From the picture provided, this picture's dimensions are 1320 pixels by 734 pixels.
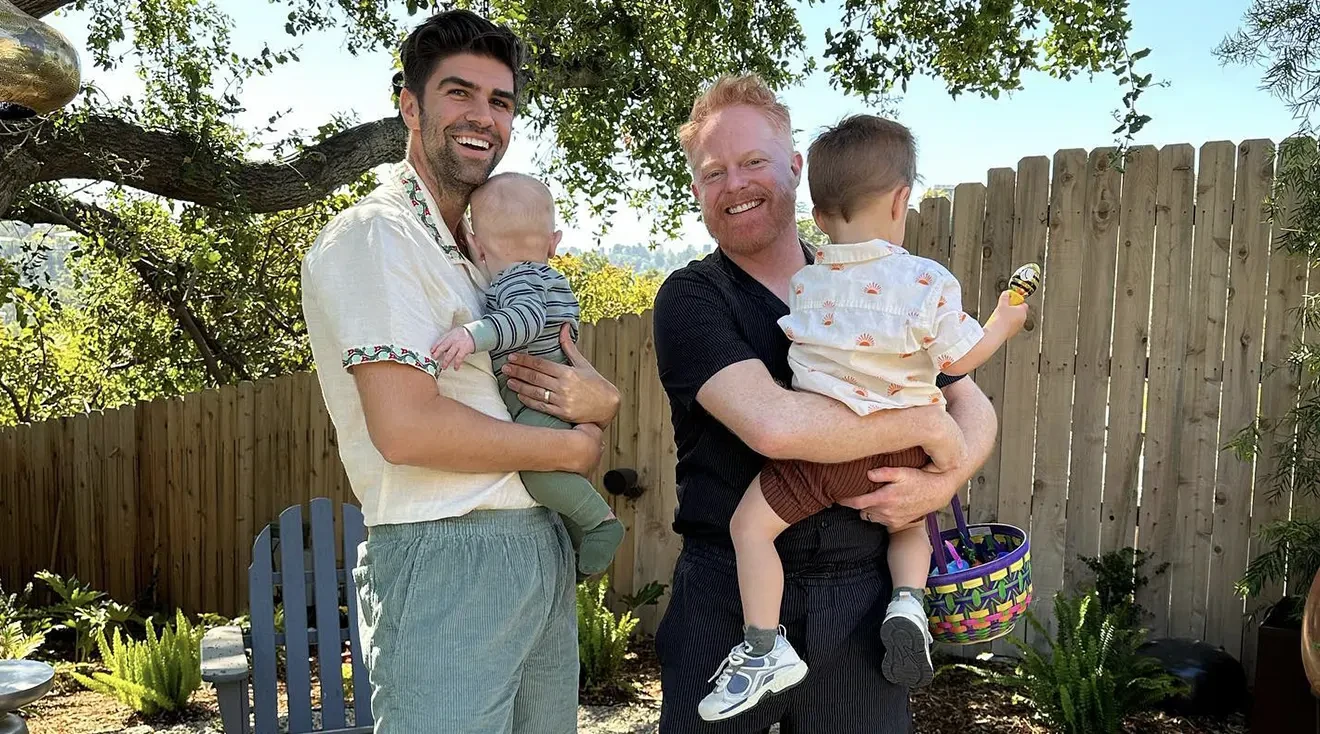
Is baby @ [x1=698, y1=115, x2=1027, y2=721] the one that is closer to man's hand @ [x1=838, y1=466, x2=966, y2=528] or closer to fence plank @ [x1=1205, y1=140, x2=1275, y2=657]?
man's hand @ [x1=838, y1=466, x2=966, y2=528]

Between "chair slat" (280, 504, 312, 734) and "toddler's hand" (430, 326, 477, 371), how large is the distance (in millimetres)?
2177

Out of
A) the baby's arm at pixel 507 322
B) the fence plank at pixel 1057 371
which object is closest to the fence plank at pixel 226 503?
the fence plank at pixel 1057 371

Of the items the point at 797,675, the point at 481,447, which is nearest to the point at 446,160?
the point at 481,447

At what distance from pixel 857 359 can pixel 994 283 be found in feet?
9.64

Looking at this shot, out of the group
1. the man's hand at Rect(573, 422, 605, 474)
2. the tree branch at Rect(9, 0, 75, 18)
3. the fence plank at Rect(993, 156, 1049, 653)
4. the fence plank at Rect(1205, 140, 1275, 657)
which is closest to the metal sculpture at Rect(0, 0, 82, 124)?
the man's hand at Rect(573, 422, 605, 474)

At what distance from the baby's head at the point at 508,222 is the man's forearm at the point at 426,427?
0.37 metres

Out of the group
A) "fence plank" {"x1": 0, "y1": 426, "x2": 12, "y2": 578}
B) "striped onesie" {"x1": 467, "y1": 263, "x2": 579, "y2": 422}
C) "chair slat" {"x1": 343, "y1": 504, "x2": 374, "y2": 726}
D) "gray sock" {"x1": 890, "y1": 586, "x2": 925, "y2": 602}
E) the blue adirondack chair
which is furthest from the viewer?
"fence plank" {"x1": 0, "y1": 426, "x2": 12, "y2": 578}

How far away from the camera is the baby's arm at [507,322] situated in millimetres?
1521

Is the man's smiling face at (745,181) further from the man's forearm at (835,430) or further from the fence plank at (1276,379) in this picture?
the fence plank at (1276,379)

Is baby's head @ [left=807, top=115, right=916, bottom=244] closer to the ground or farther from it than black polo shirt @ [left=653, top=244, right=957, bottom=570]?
farther from it

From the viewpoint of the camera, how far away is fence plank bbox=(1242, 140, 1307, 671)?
3.84 metres

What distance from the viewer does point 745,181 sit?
1890 mm

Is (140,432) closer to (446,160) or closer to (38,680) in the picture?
(38,680)

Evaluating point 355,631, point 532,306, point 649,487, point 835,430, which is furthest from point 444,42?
point 649,487
